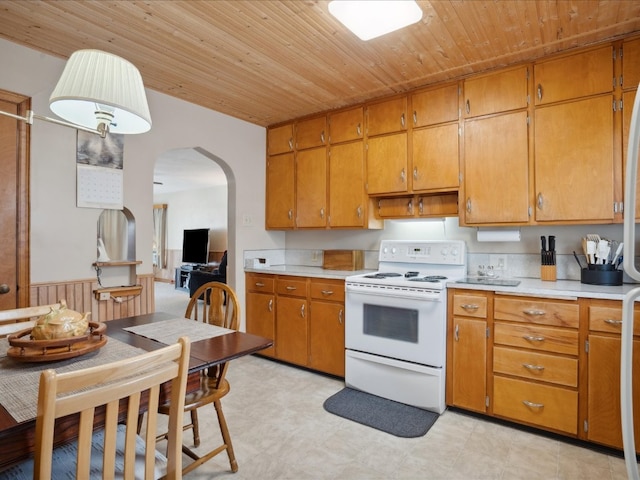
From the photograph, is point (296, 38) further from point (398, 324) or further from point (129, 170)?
point (398, 324)

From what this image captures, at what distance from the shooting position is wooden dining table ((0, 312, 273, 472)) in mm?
910

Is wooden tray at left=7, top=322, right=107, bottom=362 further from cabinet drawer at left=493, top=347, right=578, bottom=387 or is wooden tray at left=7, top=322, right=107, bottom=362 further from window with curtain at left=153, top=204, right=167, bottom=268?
window with curtain at left=153, top=204, right=167, bottom=268

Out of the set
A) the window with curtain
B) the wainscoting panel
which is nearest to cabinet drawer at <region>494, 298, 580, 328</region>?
the wainscoting panel

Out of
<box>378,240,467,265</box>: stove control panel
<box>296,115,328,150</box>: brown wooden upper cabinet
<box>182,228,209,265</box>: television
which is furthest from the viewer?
<box>182,228,209,265</box>: television

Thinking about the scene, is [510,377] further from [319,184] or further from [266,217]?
[266,217]

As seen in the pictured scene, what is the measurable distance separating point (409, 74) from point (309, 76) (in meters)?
0.76

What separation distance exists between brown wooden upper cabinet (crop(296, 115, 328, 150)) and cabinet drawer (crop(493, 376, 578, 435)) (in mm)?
2549

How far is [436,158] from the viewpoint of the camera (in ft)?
9.53

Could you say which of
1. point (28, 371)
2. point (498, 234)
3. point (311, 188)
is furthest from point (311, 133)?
point (28, 371)

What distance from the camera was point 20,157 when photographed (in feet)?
7.64

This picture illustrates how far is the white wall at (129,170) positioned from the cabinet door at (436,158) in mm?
1773

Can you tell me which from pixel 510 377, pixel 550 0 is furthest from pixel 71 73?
pixel 510 377

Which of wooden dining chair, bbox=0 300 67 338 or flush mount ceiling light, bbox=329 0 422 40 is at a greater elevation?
flush mount ceiling light, bbox=329 0 422 40

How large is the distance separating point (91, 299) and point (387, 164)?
257 cm
